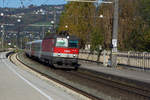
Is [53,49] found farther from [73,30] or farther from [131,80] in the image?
[73,30]

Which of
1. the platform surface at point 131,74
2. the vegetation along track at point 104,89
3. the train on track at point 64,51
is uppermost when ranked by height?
the train on track at point 64,51

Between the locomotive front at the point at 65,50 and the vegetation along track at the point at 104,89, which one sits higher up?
the locomotive front at the point at 65,50

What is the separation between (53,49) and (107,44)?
16583mm

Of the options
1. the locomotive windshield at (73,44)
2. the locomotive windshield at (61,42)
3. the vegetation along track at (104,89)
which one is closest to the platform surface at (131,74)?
the vegetation along track at (104,89)

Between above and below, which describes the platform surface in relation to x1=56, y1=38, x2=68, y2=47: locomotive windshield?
below

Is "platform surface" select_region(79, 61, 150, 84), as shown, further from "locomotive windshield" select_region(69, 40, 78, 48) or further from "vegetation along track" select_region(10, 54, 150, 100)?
"locomotive windshield" select_region(69, 40, 78, 48)

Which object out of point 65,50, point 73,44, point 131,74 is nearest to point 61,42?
point 65,50

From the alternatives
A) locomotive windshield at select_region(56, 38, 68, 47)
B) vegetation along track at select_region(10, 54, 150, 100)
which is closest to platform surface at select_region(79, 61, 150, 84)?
vegetation along track at select_region(10, 54, 150, 100)

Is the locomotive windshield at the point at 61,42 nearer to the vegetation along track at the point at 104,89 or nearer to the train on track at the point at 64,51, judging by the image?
the train on track at the point at 64,51

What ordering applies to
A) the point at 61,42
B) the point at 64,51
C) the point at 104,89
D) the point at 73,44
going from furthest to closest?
1. the point at 73,44
2. the point at 61,42
3. the point at 64,51
4. the point at 104,89

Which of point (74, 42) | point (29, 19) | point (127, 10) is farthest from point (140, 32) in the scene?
point (29, 19)

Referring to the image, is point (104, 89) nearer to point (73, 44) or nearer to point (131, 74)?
point (131, 74)

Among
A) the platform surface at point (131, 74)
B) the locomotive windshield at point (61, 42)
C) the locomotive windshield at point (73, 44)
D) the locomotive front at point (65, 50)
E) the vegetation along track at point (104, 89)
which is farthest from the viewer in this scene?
the locomotive windshield at point (73, 44)

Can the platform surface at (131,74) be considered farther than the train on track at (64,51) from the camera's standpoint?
No
